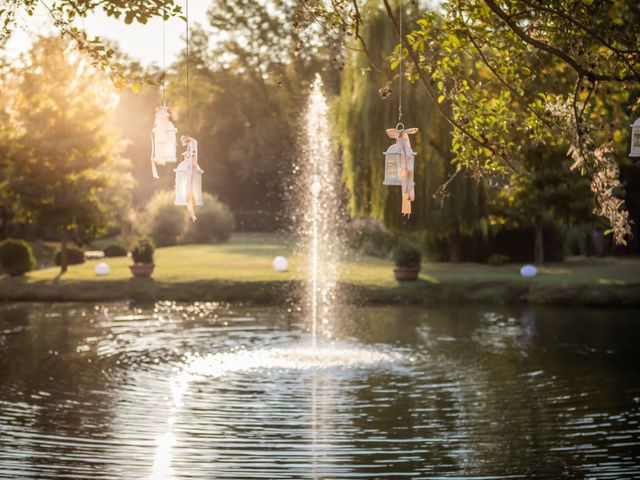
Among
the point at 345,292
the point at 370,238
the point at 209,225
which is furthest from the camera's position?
the point at 209,225

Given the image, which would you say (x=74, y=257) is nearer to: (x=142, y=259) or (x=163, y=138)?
(x=142, y=259)

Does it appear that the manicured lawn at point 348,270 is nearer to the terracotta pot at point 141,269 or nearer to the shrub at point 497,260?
the terracotta pot at point 141,269

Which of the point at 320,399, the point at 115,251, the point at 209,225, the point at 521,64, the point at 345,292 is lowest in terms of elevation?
the point at 320,399

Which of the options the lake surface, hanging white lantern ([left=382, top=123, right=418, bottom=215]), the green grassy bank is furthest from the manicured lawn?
hanging white lantern ([left=382, top=123, right=418, bottom=215])

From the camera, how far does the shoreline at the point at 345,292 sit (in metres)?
27.9

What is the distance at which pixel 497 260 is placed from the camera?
37.5m

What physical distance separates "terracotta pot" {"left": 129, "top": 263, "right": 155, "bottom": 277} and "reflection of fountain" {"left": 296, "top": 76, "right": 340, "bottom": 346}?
5.02 metres

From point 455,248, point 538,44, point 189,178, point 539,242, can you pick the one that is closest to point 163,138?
point 189,178

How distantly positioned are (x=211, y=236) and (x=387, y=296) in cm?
2326

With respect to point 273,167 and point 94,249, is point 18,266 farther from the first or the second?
point 273,167

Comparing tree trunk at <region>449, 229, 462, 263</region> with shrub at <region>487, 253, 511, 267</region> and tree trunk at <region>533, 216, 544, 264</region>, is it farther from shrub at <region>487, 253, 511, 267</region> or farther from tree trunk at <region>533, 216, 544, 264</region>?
tree trunk at <region>533, 216, 544, 264</region>

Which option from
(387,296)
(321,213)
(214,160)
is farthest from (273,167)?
(387,296)

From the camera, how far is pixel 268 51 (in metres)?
58.4

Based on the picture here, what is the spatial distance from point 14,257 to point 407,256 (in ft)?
41.2
